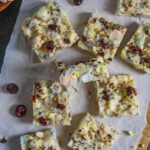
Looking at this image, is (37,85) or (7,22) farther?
(7,22)

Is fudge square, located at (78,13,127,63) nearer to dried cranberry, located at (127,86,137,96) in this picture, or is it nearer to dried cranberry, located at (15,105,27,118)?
dried cranberry, located at (127,86,137,96)

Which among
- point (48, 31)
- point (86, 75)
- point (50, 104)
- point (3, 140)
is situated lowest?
point (3, 140)

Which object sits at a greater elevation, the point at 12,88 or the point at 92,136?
the point at 12,88

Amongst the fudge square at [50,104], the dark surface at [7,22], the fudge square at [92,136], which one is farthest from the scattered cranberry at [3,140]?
the dark surface at [7,22]

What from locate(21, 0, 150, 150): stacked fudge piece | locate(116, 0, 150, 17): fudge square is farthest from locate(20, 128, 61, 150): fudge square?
locate(116, 0, 150, 17): fudge square

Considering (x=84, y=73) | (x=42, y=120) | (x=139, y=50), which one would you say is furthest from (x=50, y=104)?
(x=139, y=50)

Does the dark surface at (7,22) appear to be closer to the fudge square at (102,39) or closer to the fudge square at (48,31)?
the fudge square at (48,31)

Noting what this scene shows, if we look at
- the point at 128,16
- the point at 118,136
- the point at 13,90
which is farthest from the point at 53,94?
the point at 128,16

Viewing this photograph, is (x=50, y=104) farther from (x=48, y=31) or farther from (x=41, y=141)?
(x=48, y=31)
